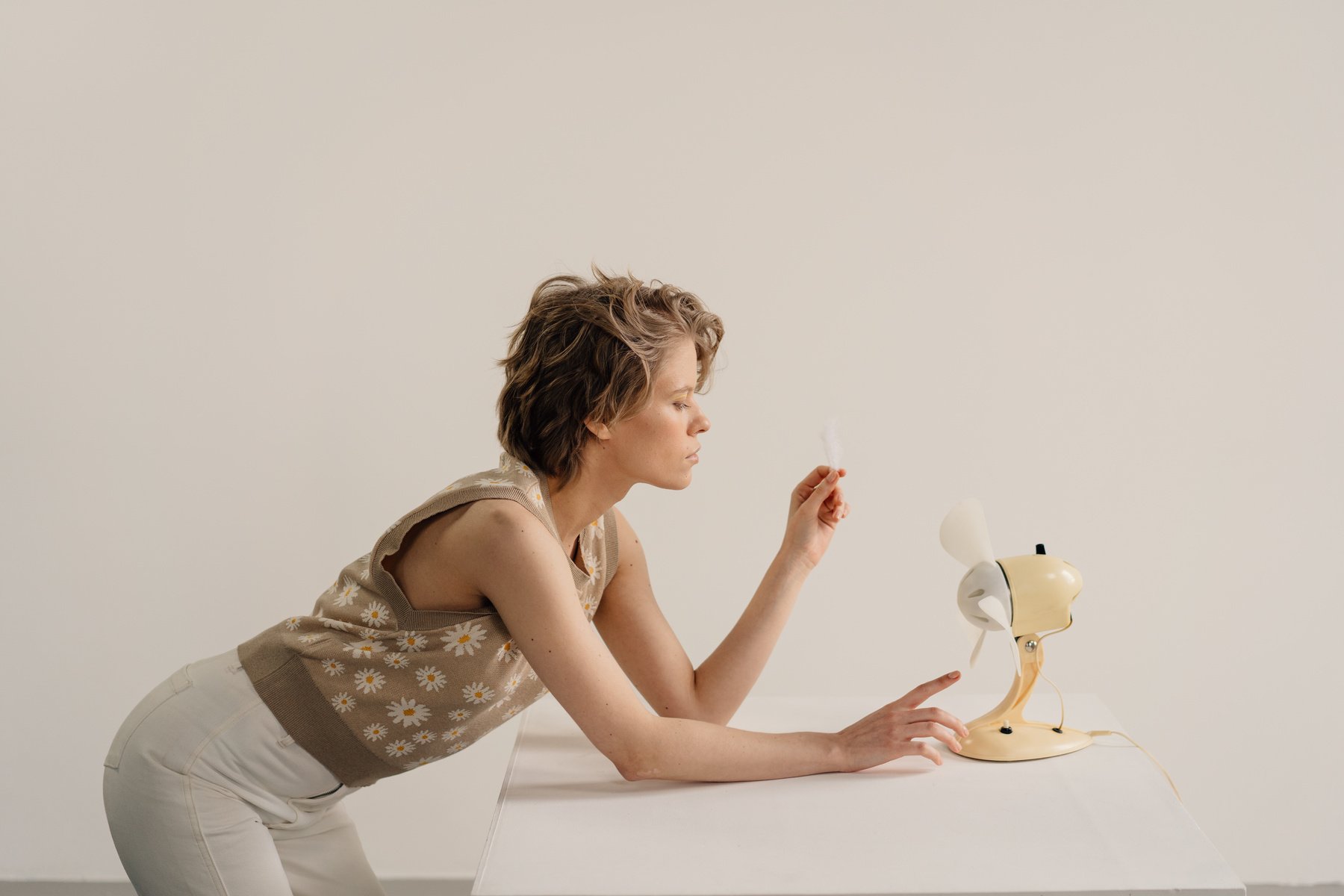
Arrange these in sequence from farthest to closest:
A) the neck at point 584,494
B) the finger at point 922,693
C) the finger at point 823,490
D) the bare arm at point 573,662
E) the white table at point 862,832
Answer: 1. the finger at point 823,490
2. the neck at point 584,494
3. the finger at point 922,693
4. the bare arm at point 573,662
5. the white table at point 862,832

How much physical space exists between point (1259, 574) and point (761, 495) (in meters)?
1.18

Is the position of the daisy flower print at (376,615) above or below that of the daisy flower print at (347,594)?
below

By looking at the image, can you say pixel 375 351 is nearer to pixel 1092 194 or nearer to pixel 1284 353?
pixel 1092 194

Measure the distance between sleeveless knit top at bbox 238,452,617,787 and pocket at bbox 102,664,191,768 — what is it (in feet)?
0.28

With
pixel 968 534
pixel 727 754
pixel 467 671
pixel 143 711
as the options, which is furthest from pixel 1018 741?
pixel 143 711

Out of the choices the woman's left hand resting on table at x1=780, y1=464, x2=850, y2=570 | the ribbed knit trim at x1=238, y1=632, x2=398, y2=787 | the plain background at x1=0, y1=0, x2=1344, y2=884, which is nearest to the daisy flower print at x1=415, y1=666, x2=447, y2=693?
the ribbed knit trim at x1=238, y1=632, x2=398, y2=787

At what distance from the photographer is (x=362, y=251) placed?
2.66m

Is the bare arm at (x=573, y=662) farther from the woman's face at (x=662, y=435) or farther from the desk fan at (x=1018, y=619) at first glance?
the desk fan at (x=1018, y=619)

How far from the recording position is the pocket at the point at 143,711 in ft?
4.87

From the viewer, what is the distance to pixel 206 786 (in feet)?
4.73

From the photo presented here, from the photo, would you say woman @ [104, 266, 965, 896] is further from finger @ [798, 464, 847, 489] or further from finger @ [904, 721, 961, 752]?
finger @ [798, 464, 847, 489]

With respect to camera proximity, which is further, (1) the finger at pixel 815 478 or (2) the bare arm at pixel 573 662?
(1) the finger at pixel 815 478

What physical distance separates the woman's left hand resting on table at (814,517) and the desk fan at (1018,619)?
0.23m

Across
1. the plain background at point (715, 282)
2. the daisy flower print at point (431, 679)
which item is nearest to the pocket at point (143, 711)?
the daisy flower print at point (431, 679)
